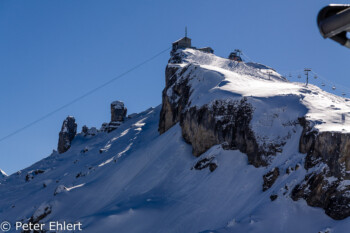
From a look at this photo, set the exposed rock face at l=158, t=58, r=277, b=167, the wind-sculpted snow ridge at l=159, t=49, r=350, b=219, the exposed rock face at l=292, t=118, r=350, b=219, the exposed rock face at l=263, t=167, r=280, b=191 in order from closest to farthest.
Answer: the exposed rock face at l=292, t=118, r=350, b=219 → the wind-sculpted snow ridge at l=159, t=49, r=350, b=219 → the exposed rock face at l=263, t=167, r=280, b=191 → the exposed rock face at l=158, t=58, r=277, b=167

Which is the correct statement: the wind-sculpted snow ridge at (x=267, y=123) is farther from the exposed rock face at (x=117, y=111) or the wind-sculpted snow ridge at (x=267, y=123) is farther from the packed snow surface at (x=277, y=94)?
the exposed rock face at (x=117, y=111)

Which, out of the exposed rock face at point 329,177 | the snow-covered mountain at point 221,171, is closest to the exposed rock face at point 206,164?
the snow-covered mountain at point 221,171

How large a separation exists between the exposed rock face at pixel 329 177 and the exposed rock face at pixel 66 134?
5699 centimetres

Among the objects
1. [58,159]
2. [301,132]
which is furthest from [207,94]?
[58,159]

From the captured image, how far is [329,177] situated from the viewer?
26.2 metres

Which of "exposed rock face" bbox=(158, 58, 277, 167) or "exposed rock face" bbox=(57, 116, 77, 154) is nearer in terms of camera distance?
"exposed rock face" bbox=(158, 58, 277, 167)

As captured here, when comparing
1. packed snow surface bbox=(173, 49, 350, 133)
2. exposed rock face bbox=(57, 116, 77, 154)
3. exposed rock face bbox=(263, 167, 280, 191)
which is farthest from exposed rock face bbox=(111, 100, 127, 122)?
exposed rock face bbox=(263, 167, 280, 191)

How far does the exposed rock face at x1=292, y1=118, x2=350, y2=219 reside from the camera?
25.4 meters

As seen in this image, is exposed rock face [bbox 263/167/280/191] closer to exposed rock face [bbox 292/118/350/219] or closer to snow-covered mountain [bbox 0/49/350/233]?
snow-covered mountain [bbox 0/49/350/233]

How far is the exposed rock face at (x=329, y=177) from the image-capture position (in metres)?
25.4

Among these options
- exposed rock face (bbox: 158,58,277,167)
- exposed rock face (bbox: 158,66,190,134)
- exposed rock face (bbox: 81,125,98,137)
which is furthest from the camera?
exposed rock face (bbox: 81,125,98,137)

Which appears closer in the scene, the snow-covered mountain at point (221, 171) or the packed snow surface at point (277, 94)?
the snow-covered mountain at point (221, 171)

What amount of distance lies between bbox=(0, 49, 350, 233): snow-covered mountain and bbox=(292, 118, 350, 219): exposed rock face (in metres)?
0.06

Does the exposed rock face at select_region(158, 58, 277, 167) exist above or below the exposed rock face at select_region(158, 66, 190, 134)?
Answer: below
